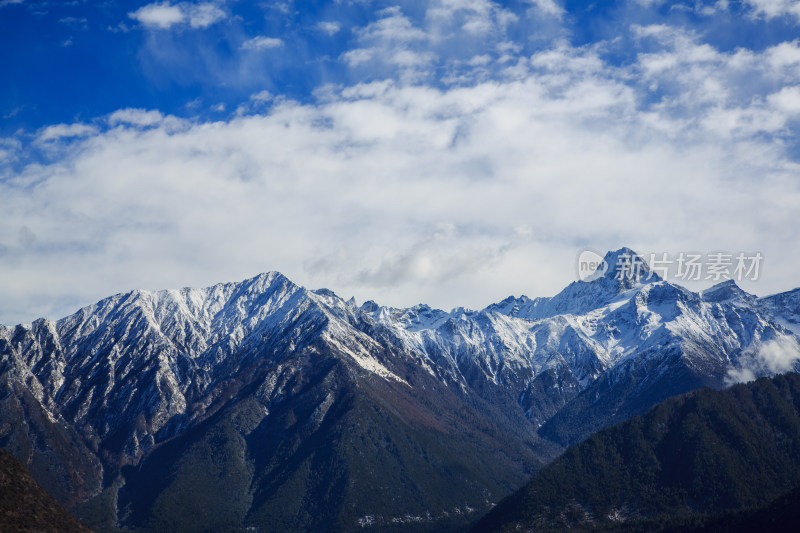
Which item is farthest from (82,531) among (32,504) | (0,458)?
(0,458)

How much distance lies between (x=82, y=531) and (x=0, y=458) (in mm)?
27878

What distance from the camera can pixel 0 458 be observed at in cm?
19725

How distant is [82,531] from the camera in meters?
197

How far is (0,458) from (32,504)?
1595cm

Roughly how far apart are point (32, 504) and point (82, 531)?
14.3m

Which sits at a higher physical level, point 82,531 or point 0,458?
point 0,458

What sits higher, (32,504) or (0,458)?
(0,458)

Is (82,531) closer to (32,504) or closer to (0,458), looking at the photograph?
(32,504)
